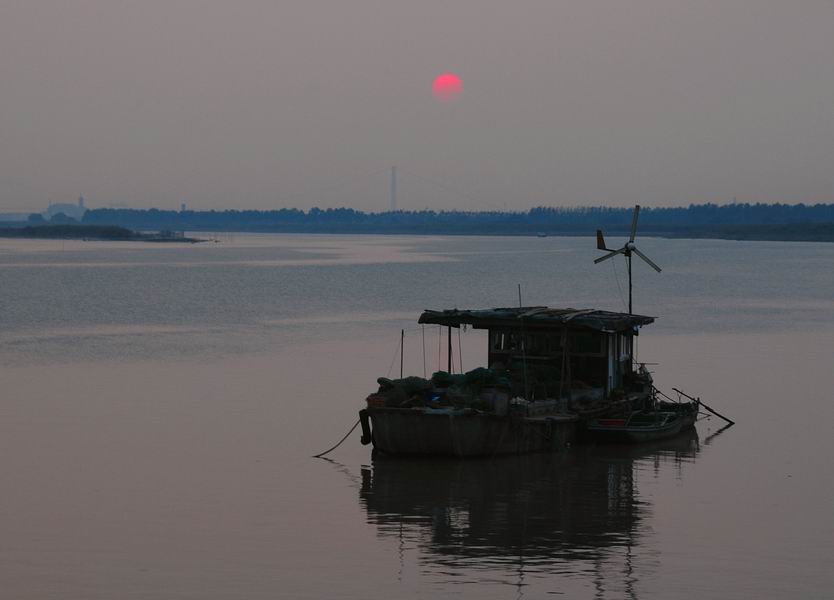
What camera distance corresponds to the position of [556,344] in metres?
41.2

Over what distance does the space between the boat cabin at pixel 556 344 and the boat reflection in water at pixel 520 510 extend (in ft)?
7.75

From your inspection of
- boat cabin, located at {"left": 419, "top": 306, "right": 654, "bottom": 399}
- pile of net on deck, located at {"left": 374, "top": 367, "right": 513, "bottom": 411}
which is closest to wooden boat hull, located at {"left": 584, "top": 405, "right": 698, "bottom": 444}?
boat cabin, located at {"left": 419, "top": 306, "right": 654, "bottom": 399}

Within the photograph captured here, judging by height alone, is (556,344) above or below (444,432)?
above

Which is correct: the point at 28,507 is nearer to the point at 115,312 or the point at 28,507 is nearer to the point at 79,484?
the point at 79,484

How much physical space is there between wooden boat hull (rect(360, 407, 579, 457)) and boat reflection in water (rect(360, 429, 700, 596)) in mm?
345

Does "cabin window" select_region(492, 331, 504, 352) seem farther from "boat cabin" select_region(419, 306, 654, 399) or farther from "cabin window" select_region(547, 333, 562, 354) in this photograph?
"cabin window" select_region(547, 333, 562, 354)

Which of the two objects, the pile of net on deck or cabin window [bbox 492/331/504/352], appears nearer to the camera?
the pile of net on deck

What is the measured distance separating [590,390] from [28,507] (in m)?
18.1

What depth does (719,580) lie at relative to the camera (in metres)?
25.0

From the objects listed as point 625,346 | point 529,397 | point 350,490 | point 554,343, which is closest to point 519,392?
point 529,397

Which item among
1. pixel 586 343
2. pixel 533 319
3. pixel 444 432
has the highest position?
pixel 533 319

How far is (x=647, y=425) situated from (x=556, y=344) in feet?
12.7

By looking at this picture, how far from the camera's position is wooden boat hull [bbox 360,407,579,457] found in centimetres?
3519

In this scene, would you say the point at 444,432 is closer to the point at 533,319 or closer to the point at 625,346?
the point at 533,319
